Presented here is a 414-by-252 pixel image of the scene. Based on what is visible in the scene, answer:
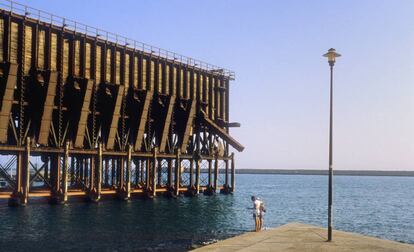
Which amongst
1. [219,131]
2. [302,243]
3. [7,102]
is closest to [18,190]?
[7,102]

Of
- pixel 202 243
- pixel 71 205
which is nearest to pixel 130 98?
pixel 71 205

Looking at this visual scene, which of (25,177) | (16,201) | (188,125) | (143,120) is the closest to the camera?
(25,177)

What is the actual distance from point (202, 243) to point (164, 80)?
134 feet

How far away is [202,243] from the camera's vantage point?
2842 cm

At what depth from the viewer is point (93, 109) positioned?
5528 cm

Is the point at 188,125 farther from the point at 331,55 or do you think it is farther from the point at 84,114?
the point at 331,55

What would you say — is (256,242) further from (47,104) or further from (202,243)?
(47,104)

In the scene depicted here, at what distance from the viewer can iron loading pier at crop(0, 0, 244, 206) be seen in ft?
155

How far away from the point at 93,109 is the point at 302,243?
125 feet

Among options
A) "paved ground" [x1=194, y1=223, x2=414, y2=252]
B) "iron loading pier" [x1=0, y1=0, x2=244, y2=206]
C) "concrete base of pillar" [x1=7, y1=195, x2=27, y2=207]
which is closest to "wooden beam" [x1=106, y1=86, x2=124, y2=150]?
"iron loading pier" [x1=0, y1=0, x2=244, y2=206]

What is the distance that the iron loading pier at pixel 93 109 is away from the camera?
4712 centimetres

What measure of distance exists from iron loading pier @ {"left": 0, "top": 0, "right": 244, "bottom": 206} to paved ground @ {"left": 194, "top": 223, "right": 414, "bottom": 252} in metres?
26.8

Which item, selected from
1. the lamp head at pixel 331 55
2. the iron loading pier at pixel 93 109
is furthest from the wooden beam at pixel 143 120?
the lamp head at pixel 331 55

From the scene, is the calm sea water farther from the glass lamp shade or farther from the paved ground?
the glass lamp shade
